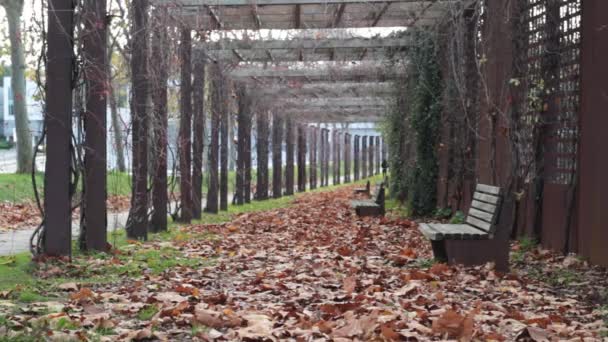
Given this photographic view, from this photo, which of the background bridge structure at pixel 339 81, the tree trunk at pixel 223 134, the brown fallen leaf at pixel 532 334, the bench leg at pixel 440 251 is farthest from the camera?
the tree trunk at pixel 223 134

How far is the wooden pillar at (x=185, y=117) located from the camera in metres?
14.2

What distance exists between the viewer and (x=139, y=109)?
10992mm

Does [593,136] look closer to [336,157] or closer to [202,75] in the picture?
[202,75]

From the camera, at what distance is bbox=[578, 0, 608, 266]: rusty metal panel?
7.76 meters

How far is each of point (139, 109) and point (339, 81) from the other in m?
13.0

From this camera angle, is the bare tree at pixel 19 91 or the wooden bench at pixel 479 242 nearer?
the wooden bench at pixel 479 242

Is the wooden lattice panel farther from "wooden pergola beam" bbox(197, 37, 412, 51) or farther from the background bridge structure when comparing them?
"wooden pergola beam" bbox(197, 37, 412, 51)

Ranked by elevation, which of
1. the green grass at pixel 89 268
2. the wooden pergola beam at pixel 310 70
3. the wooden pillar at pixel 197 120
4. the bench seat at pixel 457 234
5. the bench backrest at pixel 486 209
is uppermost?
the wooden pergola beam at pixel 310 70

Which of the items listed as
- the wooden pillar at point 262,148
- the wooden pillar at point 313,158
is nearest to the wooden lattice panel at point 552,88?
the wooden pillar at point 262,148

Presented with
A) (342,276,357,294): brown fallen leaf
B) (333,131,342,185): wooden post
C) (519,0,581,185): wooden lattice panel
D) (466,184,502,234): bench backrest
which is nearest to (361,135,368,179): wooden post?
(333,131,342,185): wooden post

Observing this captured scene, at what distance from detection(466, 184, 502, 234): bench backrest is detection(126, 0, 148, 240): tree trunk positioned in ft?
15.7

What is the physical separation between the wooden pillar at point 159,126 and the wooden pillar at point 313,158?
87.6 feet

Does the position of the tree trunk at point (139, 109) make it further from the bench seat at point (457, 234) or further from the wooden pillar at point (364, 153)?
the wooden pillar at point (364, 153)

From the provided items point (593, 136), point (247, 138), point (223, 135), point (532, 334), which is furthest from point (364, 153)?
point (532, 334)
